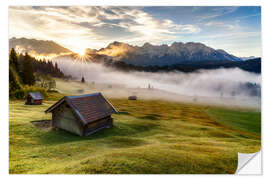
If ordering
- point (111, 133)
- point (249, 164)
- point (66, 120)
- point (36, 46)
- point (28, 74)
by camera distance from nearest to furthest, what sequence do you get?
point (249, 164) → point (36, 46) → point (28, 74) → point (66, 120) → point (111, 133)

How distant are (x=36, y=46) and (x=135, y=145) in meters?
9.09

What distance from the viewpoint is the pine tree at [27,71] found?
8259mm

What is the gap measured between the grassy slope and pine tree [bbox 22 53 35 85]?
1.51m

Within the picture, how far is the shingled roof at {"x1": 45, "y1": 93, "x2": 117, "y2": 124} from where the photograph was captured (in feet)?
27.6

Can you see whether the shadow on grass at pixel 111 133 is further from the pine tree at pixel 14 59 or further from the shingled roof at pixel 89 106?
the pine tree at pixel 14 59

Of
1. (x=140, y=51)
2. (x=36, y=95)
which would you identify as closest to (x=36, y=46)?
(x=36, y=95)

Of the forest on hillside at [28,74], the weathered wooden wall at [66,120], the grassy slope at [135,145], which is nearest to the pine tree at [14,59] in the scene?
the forest on hillside at [28,74]

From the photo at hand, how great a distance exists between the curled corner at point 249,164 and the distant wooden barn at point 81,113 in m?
8.54

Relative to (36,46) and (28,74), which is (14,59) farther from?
(36,46)

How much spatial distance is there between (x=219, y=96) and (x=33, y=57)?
1482 cm

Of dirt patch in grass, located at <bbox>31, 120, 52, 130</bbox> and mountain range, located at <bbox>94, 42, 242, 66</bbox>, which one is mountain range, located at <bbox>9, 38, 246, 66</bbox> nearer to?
mountain range, located at <bbox>94, 42, 242, 66</bbox>

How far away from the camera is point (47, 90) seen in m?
9.38

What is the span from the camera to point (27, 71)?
8570mm
